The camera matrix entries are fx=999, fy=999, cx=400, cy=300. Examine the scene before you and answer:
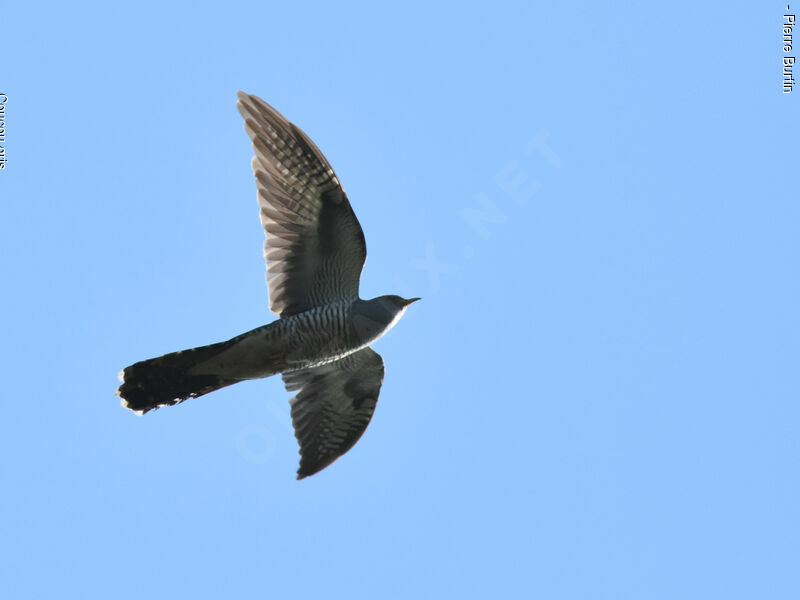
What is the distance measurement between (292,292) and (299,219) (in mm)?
809

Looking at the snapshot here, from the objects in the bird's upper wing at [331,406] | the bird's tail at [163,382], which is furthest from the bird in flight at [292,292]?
the bird's upper wing at [331,406]

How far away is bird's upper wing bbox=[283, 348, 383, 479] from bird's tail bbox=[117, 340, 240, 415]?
3.81 ft

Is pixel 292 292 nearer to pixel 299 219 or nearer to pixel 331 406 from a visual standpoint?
pixel 299 219

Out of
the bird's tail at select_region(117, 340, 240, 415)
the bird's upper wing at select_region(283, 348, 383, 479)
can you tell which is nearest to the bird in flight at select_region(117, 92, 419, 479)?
the bird's tail at select_region(117, 340, 240, 415)

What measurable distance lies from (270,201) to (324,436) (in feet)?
9.18

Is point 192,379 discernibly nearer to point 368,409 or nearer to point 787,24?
point 368,409

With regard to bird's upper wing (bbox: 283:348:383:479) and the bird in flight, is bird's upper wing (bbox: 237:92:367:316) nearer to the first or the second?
the bird in flight

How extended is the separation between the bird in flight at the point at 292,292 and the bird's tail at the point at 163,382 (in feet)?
0.03

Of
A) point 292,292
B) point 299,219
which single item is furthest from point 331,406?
point 299,219

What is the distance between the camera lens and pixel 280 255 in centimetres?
1062

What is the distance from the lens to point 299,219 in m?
10.5

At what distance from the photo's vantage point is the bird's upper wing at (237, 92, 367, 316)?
33.8 ft

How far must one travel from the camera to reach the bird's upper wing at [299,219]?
10.3 m

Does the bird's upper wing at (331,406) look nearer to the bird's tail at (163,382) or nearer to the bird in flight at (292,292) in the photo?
the bird in flight at (292,292)
